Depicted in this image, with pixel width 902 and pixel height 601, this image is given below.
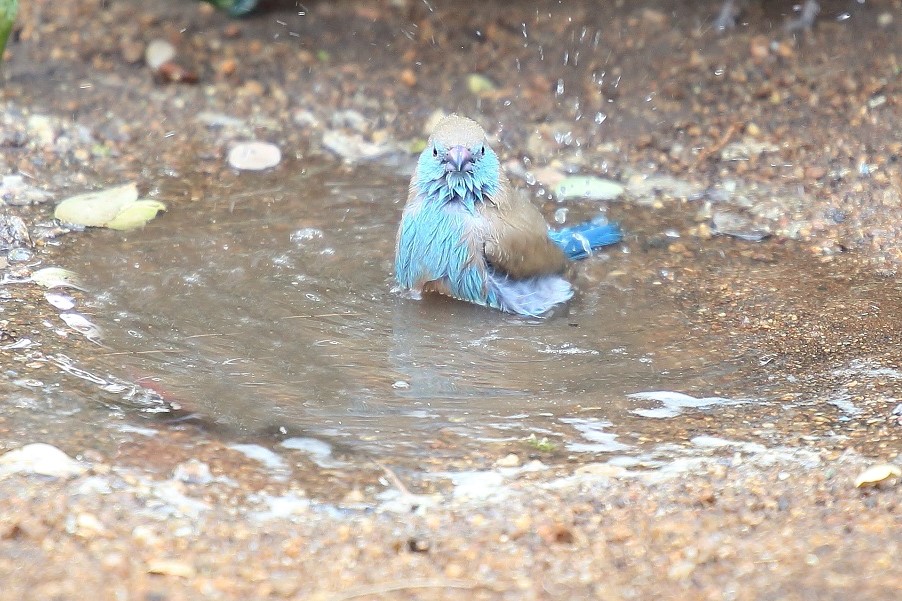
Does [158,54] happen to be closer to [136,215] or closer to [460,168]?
[136,215]

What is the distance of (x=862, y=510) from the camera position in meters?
2.95

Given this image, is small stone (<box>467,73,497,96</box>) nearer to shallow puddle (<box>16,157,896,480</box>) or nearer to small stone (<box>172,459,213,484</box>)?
shallow puddle (<box>16,157,896,480</box>)

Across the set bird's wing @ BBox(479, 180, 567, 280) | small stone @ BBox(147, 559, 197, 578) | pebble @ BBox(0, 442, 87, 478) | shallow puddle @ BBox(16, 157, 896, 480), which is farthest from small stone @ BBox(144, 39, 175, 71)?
small stone @ BBox(147, 559, 197, 578)

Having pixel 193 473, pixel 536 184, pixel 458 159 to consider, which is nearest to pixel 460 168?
pixel 458 159

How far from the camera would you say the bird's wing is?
486 cm

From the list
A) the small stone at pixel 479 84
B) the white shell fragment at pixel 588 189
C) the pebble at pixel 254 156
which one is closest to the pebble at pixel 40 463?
the pebble at pixel 254 156

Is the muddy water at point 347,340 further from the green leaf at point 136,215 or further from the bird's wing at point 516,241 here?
the bird's wing at point 516,241

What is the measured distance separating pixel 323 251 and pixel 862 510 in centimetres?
288

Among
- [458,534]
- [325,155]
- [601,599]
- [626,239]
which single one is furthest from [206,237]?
[601,599]

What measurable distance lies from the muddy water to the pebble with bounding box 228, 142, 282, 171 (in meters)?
0.21

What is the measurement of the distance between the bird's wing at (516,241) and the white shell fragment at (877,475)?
2058 mm

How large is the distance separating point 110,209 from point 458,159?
68.1 inches

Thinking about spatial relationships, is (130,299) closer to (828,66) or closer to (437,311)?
(437,311)

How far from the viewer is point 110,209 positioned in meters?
5.27
